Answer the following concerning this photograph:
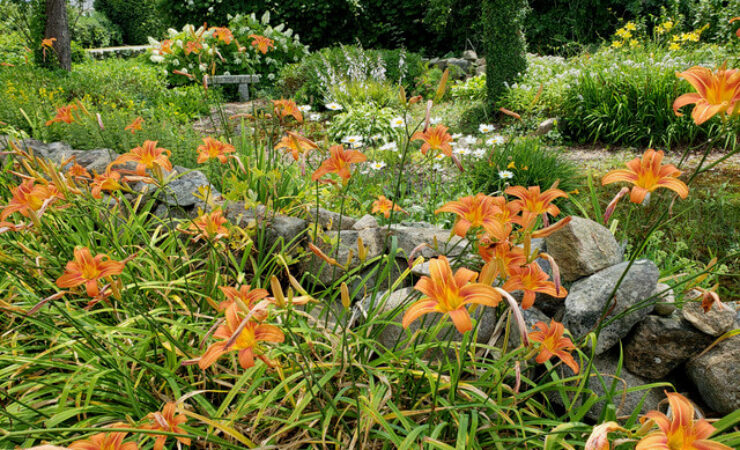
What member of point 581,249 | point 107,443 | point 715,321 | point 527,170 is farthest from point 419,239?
point 527,170

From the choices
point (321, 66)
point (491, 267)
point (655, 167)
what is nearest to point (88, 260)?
point (491, 267)

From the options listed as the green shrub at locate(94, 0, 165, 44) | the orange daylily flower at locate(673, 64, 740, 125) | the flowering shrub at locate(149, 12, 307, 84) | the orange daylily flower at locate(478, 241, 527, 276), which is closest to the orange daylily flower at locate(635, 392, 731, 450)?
the orange daylily flower at locate(478, 241, 527, 276)

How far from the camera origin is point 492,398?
1.49 meters

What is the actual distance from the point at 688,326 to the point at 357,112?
4554 millimetres

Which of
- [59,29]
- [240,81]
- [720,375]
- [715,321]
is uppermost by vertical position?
[59,29]

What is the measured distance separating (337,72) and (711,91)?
25.3 feet

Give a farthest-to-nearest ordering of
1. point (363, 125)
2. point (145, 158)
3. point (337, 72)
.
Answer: point (337, 72) < point (363, 125) < point (145, 158)

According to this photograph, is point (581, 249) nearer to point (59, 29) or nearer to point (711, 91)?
point (711, 91)

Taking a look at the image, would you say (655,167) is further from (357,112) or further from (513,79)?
(513,79)

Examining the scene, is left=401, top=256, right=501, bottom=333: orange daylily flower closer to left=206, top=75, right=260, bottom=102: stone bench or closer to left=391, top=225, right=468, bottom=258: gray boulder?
left=391, top=225, right=468, bottom=258: gray boulder

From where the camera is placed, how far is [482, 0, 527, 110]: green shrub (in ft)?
20.3

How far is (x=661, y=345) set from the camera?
1658mm

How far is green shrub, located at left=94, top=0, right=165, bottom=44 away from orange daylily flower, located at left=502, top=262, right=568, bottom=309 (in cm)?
2399

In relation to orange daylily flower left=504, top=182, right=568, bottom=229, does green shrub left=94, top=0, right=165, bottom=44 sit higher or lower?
higher
